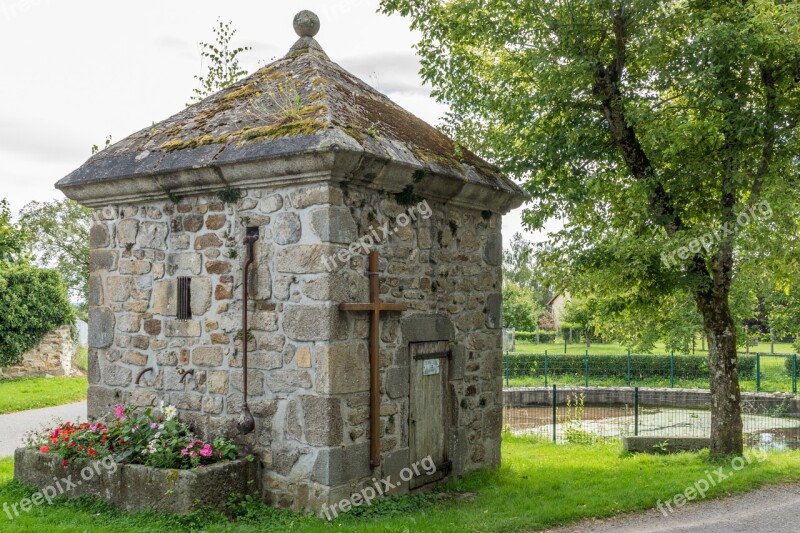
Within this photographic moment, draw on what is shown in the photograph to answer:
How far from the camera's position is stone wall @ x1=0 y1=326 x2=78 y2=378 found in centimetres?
1920

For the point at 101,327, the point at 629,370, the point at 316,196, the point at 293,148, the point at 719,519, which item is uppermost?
the point at 293,148

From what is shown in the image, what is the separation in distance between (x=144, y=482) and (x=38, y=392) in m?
12.3

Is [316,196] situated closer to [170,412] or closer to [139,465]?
[170,412]

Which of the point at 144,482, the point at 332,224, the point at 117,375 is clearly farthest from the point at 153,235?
the point at 144,482

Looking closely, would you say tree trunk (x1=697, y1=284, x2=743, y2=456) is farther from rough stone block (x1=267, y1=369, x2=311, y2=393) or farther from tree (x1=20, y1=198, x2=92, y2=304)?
tree (x1=20, y1=198, x2=92, y2=304)

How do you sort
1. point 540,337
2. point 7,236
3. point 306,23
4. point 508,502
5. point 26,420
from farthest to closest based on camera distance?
point 540,337, point 7,236, point 26,420, point 306,23, point 508,502

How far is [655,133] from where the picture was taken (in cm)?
877

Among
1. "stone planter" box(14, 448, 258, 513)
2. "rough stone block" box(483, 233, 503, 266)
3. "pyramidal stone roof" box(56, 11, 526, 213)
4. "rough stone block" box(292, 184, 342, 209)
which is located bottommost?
"stone planter" box(14, 448, 258, 513)

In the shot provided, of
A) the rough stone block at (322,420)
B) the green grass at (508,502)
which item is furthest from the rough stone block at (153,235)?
the green grass at (508,502)

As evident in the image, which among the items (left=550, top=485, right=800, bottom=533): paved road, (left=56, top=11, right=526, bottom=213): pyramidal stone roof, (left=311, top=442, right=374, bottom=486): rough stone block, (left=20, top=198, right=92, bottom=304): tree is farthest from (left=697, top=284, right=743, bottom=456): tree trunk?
(left=20, top=198, right=92, bottom=304): tree

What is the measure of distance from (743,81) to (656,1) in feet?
4.68

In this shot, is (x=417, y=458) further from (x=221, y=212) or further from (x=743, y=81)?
(x=743, y=81)

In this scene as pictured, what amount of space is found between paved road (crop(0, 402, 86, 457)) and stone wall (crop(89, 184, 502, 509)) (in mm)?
4363

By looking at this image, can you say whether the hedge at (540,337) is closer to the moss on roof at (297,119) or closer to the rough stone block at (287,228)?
the moss on roof at (297,119)
